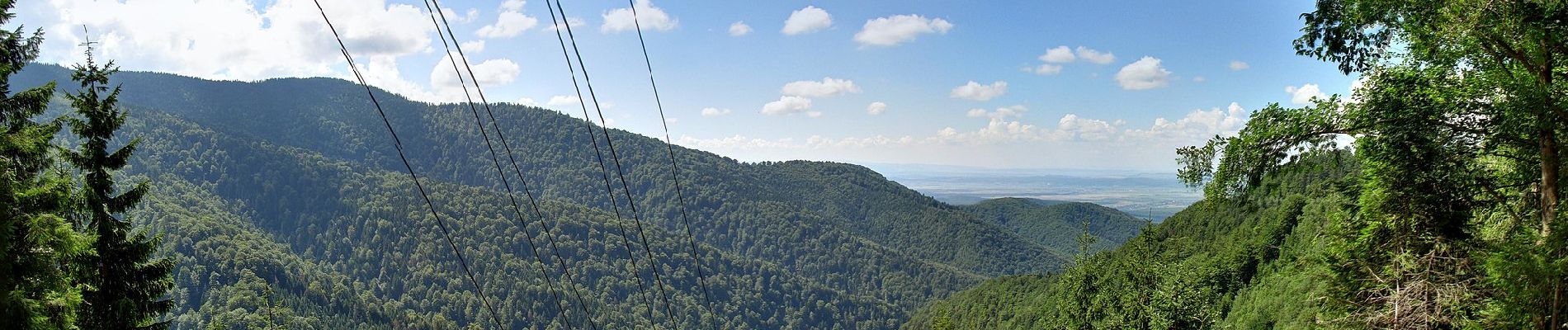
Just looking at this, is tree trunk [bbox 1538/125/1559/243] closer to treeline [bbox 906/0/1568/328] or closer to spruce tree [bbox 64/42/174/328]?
treeline [bbox 906/0/1568/328]

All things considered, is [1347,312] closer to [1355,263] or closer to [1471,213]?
[1355,263]

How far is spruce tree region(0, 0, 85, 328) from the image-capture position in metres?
8.44

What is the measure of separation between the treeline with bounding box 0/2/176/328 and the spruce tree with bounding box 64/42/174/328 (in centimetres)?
2

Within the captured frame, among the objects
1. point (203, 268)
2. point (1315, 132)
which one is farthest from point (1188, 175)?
point (203, 268)

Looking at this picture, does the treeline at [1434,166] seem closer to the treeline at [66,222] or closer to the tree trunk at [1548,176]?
the tree trunk at [1548,176]

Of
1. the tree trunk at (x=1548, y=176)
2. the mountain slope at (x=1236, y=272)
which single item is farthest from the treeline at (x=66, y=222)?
the tree trunk at (x=1548, y=176)

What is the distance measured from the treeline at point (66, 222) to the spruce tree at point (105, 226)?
2cm

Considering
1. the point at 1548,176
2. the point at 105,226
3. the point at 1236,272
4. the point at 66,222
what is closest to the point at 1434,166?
the point at 1548,176

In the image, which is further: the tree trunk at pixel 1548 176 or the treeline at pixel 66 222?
the treeline at pixel 66 222

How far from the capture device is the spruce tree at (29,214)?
844 cm

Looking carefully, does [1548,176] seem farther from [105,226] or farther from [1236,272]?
[1236,272]

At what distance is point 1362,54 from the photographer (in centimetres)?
668

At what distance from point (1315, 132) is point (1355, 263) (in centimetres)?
180

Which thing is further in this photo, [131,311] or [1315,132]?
[131,311]
